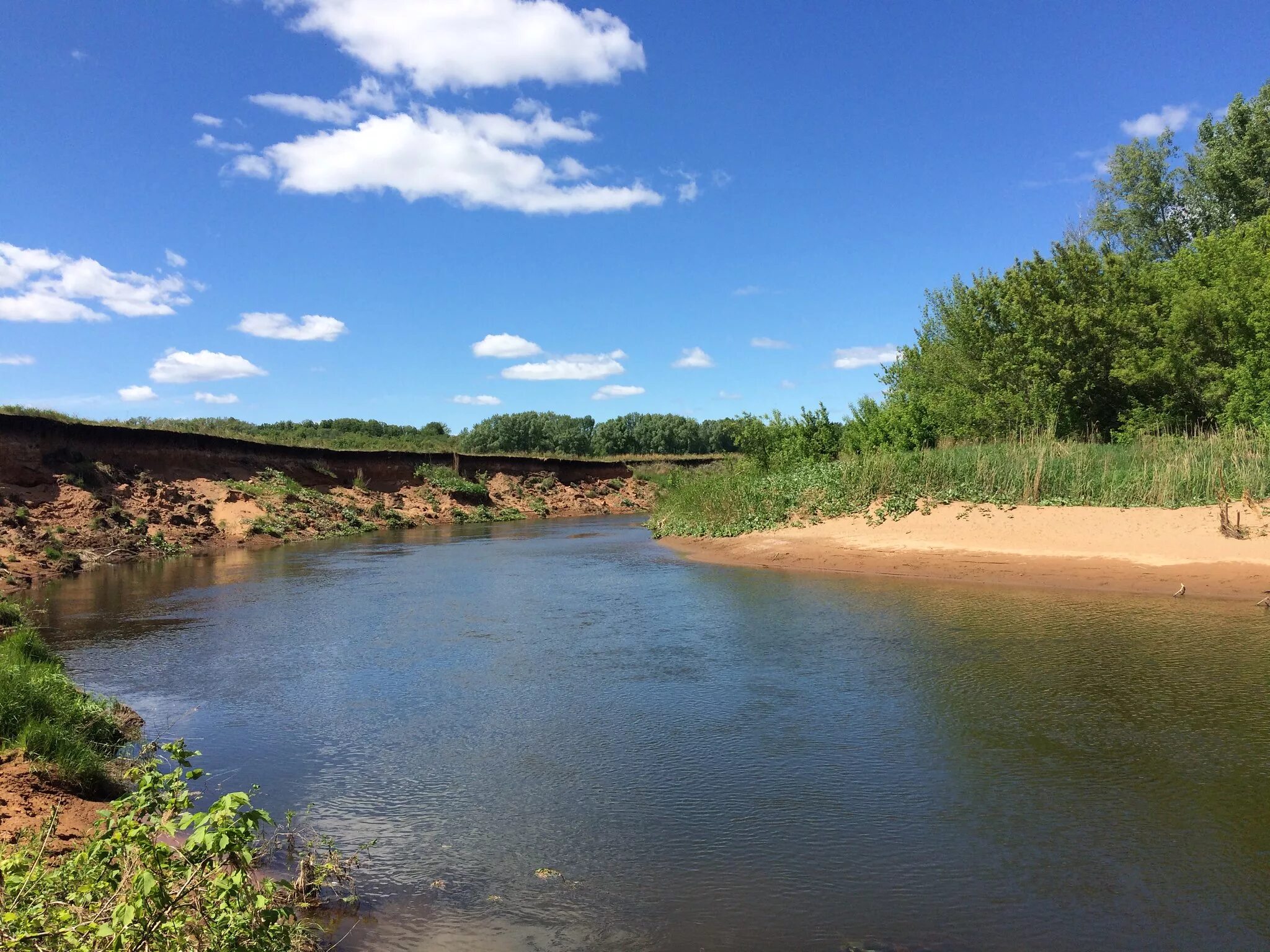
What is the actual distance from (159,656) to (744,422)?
25005 mm

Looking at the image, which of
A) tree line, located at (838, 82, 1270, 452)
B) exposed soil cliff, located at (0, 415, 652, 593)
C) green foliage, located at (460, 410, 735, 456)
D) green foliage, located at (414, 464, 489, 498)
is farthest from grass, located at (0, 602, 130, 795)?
green foliage, located at (460, 410, 735, 456)

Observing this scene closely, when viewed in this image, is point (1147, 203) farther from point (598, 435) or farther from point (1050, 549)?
point (598, 435)

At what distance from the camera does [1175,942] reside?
15.5 feet

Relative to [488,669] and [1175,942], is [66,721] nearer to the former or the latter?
[488,669]

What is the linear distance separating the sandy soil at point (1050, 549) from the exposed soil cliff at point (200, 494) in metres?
19.6

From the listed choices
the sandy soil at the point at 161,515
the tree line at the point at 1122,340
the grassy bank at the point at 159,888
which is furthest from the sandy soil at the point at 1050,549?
the sandy soil at the point at 161,515

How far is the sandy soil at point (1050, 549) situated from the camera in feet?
52.4

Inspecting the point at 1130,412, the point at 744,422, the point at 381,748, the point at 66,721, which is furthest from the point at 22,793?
→ the point at 1130,412

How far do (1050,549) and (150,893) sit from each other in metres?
18.7

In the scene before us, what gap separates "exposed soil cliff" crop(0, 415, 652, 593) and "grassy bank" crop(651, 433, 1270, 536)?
59.4ft

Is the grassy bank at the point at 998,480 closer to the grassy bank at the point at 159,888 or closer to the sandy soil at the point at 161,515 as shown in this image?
the sandy soil at the point at 161,515

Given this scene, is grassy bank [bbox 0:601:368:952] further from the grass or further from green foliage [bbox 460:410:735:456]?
green foliage [bbox 460:410:735:456]

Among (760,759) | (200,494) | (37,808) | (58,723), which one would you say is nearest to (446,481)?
(200,494)

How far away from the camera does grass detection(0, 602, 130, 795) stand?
6.61 m
